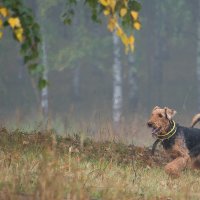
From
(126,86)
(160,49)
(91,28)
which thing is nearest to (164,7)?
(160,49)

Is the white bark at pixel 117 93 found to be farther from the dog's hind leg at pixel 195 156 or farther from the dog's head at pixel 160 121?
the dog's head at pixel 160 121

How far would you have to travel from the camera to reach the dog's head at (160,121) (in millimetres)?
10812

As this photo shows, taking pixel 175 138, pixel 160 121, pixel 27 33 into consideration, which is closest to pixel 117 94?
pixel 175 138

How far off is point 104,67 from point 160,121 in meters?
24.5

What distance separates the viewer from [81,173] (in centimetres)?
745

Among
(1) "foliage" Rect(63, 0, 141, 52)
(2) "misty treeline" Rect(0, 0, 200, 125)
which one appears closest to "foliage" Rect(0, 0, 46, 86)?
(1) "foliage" Rect(63, 0, 141, 52)

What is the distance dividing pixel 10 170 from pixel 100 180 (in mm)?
1192

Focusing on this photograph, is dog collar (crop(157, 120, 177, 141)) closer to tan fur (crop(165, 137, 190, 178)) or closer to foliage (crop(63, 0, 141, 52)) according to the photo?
tan fur (crop(165, 137, 190, 178))

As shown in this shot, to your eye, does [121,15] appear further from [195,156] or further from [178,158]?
[195,156]

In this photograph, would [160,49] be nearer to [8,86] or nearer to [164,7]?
[164,7]

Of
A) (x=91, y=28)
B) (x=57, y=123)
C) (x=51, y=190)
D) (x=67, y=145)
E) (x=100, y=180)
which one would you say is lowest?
(x=51, y=190)

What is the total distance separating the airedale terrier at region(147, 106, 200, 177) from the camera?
35.6 ft

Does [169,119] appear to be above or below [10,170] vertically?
above

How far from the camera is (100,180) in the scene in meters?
8.43
